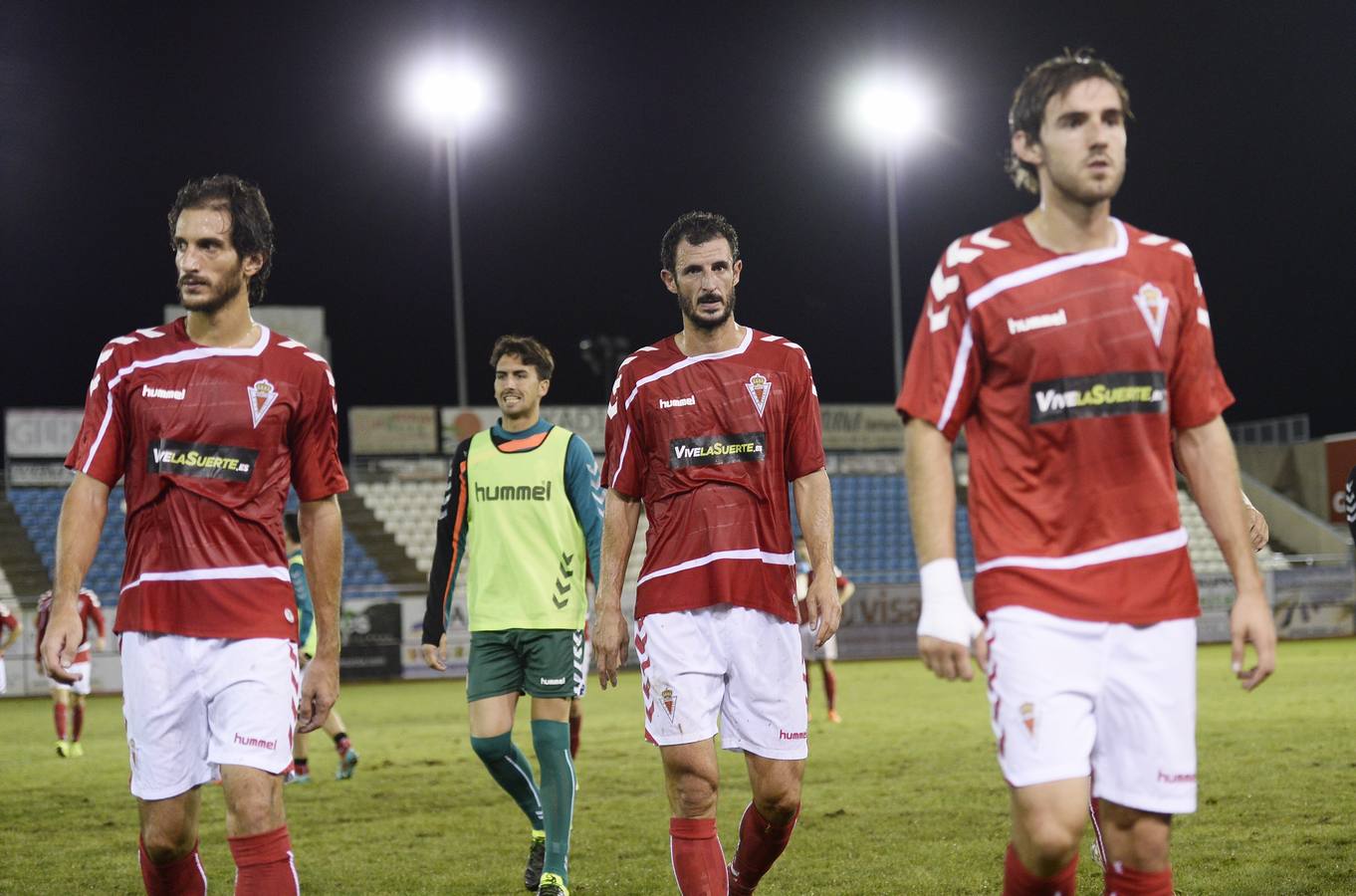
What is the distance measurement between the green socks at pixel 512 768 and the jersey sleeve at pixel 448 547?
2.13 ft

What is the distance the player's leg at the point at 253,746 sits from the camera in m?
4.53

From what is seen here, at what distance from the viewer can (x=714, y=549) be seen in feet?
18.9

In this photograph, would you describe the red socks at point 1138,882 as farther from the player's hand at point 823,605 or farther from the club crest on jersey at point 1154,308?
the player's hand at point 823,605

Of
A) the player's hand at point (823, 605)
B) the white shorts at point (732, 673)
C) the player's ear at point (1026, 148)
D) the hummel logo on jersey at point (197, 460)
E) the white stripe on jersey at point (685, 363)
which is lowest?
the white shorts at point (732, 673)

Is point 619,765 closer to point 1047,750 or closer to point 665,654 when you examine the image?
point 665,654

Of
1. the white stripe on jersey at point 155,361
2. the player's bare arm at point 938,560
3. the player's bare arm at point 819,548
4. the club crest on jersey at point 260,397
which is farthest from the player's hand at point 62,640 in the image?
the player's bare arm at point 819,548

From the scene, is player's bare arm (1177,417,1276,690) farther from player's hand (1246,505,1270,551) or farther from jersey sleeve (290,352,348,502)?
jersey sleeve (290,352,348,502)

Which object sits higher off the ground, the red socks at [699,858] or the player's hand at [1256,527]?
the player's hand at [1256,527]

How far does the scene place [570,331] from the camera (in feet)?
192

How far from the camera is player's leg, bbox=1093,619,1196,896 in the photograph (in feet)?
12.1

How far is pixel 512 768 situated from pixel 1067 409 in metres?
4.52

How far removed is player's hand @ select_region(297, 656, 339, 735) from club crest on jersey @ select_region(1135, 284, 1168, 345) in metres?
2.78

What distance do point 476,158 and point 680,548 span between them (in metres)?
49.3

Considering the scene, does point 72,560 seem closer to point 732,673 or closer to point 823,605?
point 732,673
